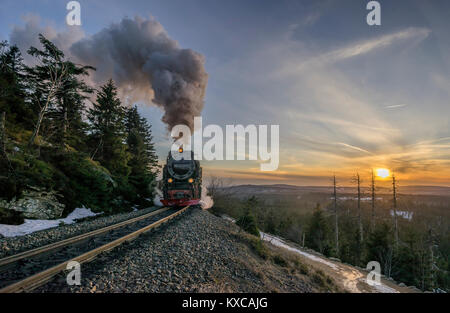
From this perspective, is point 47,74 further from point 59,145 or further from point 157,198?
point 157,198

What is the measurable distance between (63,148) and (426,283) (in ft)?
110

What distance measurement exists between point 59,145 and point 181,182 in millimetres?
9571

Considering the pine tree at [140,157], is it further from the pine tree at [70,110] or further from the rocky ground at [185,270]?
the rocky ground at [185,270]

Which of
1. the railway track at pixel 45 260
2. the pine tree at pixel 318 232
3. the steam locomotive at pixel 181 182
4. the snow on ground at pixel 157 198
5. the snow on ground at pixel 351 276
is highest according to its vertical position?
the steam locomotive at pixel 181 182

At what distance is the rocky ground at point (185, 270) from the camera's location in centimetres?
354

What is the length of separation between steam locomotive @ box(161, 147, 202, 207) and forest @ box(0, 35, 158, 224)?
166 inches

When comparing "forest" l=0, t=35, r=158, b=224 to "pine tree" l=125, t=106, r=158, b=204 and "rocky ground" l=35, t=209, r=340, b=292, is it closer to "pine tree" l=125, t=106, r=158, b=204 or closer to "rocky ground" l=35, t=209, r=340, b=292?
"pine tree" l=125, t=106, r=158, b=204

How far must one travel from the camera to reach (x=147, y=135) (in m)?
32.1

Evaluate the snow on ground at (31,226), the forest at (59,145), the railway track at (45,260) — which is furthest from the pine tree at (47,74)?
the railway track at (45,260)

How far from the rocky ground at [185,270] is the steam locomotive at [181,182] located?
635 cm

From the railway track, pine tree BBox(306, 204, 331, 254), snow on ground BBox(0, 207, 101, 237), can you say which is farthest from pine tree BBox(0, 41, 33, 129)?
pine tree BBox(306, 204, 331, 254)

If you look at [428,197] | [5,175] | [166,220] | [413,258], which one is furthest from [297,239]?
[428,197]

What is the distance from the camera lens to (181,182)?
14336mm

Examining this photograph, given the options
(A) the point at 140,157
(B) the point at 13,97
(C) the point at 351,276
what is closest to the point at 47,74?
(B) the point at 13,97
